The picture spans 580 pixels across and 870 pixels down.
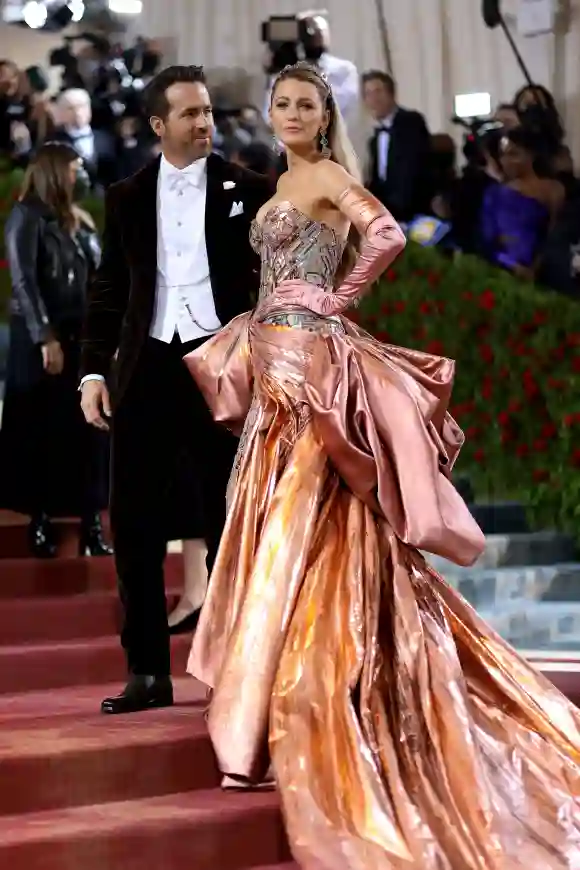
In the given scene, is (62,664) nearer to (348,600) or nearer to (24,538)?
(24,538)

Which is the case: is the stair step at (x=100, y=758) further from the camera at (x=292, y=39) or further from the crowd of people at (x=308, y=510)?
the camera at (x=292, y=39)

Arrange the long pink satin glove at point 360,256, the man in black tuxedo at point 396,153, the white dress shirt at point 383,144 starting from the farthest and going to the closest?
the white dress shirt at point 383,144, the man in black tuxedo at point 396,153, the long pink satin glove at point 360,256

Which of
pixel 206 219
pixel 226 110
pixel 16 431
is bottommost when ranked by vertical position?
pixel 16 431

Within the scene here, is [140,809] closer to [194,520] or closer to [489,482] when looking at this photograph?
[194,520]

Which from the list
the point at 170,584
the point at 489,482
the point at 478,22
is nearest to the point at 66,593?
the point at 170,584

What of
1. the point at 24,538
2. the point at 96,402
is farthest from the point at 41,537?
the point at 96,402

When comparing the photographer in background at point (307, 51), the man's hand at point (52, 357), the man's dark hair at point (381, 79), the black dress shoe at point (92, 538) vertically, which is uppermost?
the photographer in background at point (307, 51)

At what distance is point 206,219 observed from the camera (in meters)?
3.56

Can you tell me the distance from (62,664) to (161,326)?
1.18 m

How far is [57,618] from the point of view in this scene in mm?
4527

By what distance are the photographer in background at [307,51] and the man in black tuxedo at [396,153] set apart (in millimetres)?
290

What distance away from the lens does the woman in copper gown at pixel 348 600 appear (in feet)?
9.62

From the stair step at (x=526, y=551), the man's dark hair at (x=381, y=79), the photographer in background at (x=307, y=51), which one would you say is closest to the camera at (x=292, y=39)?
the photographer in background at (x=307, y=51)

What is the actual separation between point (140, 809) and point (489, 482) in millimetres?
3748
